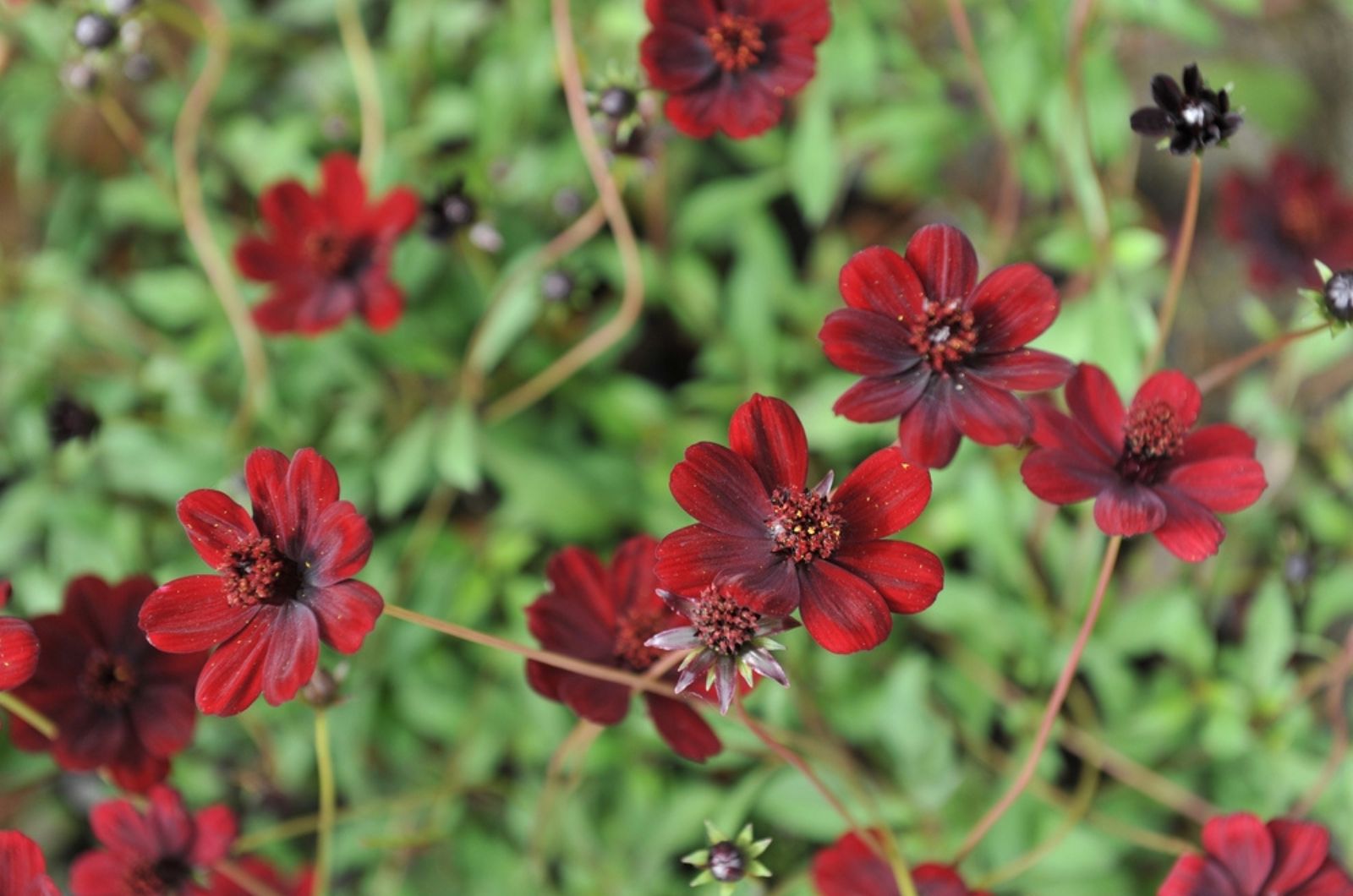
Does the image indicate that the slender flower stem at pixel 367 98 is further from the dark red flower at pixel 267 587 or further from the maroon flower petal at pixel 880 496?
the maroon flower petal at pixel 880 496

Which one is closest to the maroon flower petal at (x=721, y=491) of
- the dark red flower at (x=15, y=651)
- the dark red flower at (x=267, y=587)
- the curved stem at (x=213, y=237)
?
the dark red flower at (x=267, y=587)

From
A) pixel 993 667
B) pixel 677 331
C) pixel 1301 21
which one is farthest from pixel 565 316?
pixel 1301 21

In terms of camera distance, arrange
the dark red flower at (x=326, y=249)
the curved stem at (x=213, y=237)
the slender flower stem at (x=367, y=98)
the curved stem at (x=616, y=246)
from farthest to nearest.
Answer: the slender flower stem at (x=367, y=98)
the curved stem at (x=213, y=237)
the dark red flower at (x=326, y=249)
the curved stem at (x=616, y=246)

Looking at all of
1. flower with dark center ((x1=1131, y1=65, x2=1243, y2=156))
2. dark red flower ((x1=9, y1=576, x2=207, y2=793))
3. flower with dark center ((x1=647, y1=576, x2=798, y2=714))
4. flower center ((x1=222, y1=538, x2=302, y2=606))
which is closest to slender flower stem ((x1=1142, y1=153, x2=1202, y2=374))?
flower with dark center ((x1=1131, y1=65, x2=1243, y2=156))

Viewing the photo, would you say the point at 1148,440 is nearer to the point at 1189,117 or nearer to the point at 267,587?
the point at 1189,117

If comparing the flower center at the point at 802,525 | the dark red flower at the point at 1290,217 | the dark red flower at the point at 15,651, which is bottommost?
the dark red flower at the point at 15,651

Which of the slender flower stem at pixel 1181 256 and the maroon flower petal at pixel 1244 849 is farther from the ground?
the slender flower stem at pixel 1181 256
